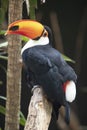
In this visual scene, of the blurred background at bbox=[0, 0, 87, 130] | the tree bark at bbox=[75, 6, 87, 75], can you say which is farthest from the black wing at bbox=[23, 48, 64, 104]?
the tree bark at bbox=[75, 6, 87, 75]

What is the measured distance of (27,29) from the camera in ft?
8.03

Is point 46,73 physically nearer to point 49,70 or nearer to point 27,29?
point 49,70

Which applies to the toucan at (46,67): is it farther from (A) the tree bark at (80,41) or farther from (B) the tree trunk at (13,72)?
(A) the tree bark at (80,41)

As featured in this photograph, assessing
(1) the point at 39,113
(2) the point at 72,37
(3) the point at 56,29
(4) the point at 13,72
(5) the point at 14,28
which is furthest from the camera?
(2) the point at 72,37

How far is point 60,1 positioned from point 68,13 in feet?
0.41

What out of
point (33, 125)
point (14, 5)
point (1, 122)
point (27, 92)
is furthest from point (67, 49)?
point (33, 125)

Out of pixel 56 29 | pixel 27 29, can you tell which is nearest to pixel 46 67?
pixel 27 29

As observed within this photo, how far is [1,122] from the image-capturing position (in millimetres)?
4316

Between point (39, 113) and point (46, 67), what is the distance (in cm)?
30

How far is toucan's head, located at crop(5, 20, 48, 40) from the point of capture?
2.40 meters

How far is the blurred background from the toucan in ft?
6.14

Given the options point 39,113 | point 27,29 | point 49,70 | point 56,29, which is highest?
point 27,29

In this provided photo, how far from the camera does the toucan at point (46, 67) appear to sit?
2.40 meters

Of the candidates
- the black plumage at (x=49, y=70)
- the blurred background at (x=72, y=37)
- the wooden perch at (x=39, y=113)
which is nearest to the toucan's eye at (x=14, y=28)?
the black plumage at (x=49, y=70)
